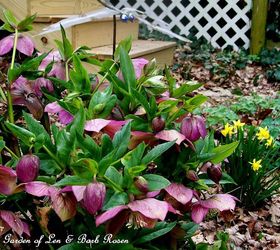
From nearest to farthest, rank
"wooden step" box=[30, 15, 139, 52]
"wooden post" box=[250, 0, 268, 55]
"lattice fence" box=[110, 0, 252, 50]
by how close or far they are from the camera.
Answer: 1. "wooden step" box=[30, 15, 139, 52]
2. "wooden post" box=[250, 0, 268, 55]
3. "lattice fence" box=[110, 0, 252, 50]

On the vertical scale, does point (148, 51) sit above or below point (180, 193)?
below

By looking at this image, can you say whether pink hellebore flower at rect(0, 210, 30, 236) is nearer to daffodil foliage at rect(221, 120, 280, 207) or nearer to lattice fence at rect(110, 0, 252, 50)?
daffodil foliage at rect(221, 120, 280, 207)

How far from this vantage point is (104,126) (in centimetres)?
96

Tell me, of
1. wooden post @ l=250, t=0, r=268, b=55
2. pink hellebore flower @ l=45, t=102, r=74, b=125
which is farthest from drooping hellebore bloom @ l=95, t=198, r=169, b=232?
wooden post @ l=250, t=0, r=268, b=55

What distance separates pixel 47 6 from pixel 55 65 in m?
2.56

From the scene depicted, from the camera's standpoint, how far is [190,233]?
1.16 m

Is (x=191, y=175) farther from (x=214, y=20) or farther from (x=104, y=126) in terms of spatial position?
(x=214, y=20)

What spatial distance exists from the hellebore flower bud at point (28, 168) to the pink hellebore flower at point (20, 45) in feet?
1.13

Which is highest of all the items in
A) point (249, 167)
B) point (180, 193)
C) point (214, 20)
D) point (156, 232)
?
point (180, 193)

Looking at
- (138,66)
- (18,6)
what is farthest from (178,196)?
(18,6)

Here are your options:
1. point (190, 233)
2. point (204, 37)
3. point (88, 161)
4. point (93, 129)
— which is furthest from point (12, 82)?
point (204, 37)

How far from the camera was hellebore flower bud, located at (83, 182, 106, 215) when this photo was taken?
0.81 metres

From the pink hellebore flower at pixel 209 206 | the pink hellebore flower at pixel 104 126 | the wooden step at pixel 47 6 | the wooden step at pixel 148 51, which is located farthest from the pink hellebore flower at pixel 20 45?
the wooden step at pixel 148 51

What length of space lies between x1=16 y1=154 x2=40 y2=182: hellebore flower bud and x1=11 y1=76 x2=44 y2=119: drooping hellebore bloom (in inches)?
8.9
